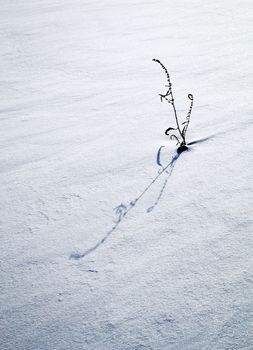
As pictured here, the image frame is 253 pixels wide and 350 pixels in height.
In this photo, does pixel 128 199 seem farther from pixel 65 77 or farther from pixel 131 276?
pixel 65 77

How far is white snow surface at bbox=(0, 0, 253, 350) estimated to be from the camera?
120 cm

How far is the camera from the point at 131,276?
4.40 ft

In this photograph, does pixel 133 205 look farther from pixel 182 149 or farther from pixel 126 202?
pixel 182 149

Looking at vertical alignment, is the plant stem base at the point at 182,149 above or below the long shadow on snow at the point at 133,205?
above


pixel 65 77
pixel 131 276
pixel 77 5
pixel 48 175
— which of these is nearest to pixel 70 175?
pixel 48 175

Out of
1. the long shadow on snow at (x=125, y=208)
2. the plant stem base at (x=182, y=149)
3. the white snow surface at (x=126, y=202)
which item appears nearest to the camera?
the white snow surface at (x=126, y=202)

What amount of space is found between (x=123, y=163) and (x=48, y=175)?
0.46m

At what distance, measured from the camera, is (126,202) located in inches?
67.1

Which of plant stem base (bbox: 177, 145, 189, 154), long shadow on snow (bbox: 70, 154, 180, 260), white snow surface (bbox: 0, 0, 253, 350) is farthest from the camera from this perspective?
plant stem base (bbox: 177, 145, 189, 154)

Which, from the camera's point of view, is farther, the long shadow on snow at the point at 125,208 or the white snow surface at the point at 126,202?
the long shadow on snow at the point at 125,208

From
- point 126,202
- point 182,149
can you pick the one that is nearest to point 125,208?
point 126,202

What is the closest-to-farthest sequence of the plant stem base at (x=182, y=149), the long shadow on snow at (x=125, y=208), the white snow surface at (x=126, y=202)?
1. the white snow surface at (x=126, y=202)
2. the long shadow on snow at (x=125, y=208)
3. the plant stem base at (x=182, y=149)

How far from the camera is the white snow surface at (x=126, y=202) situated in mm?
1201

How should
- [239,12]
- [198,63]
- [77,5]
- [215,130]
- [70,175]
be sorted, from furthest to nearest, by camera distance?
[77,5]
[239,12]
[198,63]
[215,130]
[70,175]
